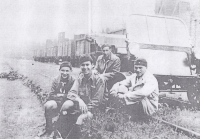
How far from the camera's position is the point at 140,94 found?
379 centimetres

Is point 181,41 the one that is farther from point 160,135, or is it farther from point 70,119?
point 70,119

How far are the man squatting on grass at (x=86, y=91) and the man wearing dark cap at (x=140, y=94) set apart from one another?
1.65ft

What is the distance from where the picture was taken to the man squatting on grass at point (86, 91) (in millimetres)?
3553

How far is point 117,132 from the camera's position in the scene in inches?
138

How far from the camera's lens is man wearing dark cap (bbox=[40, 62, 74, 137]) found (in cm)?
377

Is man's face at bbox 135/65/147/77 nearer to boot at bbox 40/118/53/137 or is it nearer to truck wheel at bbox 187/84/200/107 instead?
boot at bbox 40/118/53/137

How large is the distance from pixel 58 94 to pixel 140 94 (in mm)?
1418

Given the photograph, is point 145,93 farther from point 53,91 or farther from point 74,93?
point 53,91

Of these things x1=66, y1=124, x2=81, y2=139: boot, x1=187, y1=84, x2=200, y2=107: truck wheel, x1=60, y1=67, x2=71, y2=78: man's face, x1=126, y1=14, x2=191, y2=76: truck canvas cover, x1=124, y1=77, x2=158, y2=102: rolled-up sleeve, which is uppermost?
x1=126, y1=14, x2=191, y2=76: truck canvas cover

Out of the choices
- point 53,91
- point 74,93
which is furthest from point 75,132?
point 53,91

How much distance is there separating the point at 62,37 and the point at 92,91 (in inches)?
882

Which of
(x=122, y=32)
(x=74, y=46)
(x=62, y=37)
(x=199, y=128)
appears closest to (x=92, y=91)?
(x=199, y=128)

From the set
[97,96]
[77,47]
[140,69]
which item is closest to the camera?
[97,96]

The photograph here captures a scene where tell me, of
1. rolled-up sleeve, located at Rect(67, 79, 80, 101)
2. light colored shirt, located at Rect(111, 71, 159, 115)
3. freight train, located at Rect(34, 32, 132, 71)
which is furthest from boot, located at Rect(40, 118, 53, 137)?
freight train, located at Rect(34, 32, 132, 71)
